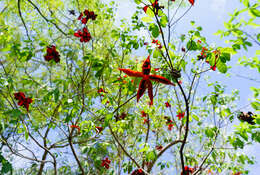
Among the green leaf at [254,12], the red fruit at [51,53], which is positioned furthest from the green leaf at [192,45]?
the red fruit at [51,53]

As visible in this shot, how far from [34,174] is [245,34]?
23.7ft

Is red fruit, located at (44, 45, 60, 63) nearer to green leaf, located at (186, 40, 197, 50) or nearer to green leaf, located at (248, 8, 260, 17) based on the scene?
green leaf, located at (186, 40, 197, 50)

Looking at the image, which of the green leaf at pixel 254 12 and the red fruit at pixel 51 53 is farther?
the red fruit at pixel 51 53

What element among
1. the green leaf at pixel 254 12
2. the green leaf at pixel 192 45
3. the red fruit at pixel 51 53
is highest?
the red fruit at pixel 51 53

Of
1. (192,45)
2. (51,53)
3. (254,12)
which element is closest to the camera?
(254,12)

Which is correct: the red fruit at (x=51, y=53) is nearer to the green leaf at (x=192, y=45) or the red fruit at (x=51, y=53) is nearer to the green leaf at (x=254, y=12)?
the green leaf at (x=192, y=45)

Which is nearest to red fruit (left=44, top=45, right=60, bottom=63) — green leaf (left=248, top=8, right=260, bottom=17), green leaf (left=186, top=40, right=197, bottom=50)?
green leaf (left=186, top=40, right=197, bottom=50)

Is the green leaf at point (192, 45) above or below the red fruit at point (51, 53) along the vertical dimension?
below

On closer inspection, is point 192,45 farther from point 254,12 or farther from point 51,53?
point 51,53

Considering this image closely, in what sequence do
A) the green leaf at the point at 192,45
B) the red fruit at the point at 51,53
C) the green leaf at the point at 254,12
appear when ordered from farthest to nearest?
the red fruit at the point at 51,53, the green leaf at the point at 192,45, the green leaf at the point at 254,12

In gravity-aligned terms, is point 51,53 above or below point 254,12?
above

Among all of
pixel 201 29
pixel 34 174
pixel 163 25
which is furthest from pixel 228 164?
pixel 34 174

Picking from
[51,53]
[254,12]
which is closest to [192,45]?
[254,12]

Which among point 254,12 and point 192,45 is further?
point 192,45
